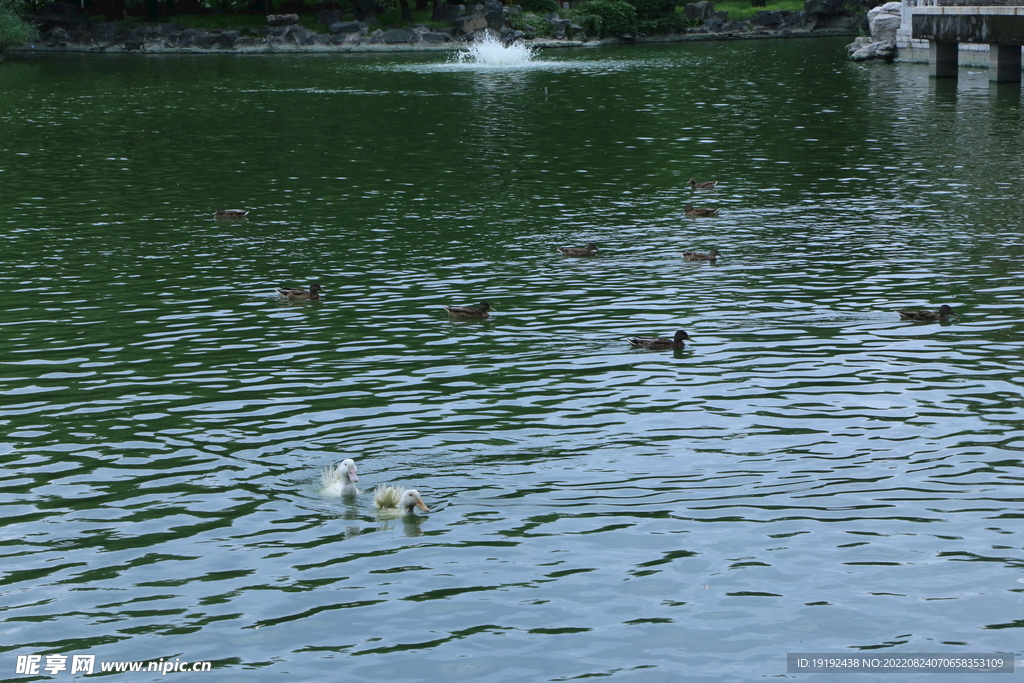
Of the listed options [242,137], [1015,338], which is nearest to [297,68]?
[242,137]

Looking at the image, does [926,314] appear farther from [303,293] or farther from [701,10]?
[701,10]

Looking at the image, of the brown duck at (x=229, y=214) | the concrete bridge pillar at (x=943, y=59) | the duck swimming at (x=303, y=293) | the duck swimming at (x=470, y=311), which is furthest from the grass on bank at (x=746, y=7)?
the duck swimming at (x=470, y=311)

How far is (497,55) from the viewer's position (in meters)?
96.4

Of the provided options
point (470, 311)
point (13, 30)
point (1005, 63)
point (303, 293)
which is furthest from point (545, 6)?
point (470, 311)

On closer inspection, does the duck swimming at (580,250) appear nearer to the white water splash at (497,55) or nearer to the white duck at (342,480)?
the white duck at (342,480)

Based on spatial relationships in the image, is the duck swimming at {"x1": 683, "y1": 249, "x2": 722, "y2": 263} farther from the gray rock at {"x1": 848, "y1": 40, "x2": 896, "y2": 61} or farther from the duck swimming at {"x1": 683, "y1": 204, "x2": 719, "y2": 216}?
the gray rock at {"x1": 848, "y1": 40, "x2": 896, "y2": 61}

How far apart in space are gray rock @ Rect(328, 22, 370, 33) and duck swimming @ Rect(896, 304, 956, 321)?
323ft

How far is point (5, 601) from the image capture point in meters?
12.1

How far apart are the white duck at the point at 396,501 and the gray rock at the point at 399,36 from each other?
336ft

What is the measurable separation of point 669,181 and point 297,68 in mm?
58355

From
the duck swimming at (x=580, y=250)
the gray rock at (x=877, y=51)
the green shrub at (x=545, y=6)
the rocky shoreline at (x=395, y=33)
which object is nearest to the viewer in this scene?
the duck swimming at (x=580, y=250)

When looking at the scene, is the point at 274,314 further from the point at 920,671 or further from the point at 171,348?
the point at 920,671

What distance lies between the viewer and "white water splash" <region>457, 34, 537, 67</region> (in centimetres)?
9453

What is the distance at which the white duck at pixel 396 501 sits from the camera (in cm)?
1378
